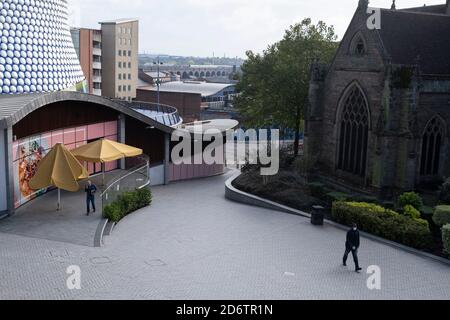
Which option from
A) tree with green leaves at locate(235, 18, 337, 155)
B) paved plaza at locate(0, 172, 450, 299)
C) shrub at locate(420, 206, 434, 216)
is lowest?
paved plaza at locate(0, 172, 450, 299)

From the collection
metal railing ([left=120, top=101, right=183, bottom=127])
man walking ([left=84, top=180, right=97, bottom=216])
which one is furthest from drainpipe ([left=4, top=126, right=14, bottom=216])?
metal railing ([left=120, top=101, right=183, bottom=127])

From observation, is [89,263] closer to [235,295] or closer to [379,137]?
[235,295]

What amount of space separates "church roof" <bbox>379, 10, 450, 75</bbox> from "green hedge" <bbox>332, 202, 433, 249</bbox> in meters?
9.88

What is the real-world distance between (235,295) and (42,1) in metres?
27.6

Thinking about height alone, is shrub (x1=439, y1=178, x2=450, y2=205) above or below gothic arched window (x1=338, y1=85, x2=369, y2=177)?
below

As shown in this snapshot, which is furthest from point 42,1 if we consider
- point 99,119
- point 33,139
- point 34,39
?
point 33,139

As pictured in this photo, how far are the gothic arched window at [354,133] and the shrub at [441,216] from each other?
869 centimetres

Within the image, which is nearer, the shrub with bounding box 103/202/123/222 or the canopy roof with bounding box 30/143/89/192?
the shrub with bounding box 103/202/123/222

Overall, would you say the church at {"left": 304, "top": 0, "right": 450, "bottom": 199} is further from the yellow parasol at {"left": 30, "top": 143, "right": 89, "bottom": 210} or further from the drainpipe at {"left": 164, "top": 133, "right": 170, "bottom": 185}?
the yellow parasol at {"left": 30, "top": 143, "right": 89, "bottom": 210}

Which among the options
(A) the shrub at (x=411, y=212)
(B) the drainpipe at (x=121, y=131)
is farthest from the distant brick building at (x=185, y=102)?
(A) the shrub at (x=411, y=212)

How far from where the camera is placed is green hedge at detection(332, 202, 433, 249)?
65.4ft

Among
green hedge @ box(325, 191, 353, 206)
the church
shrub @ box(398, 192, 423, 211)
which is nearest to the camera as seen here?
shrub @ box(398, 192, 423, 211)

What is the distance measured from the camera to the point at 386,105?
2709 cm

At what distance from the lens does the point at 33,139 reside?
24.8m
